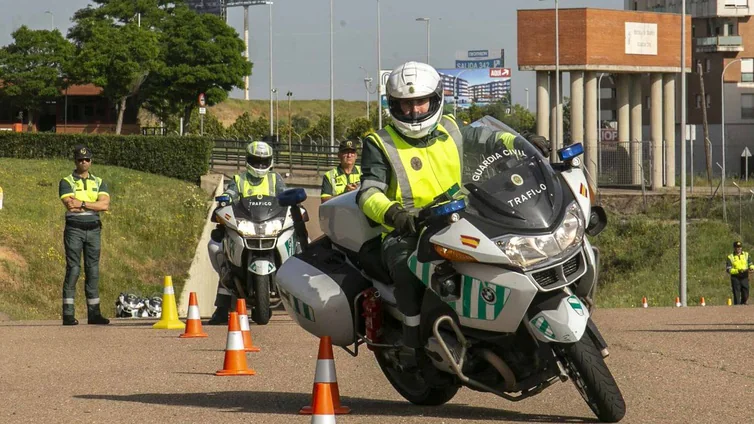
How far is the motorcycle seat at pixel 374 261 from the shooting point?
27.9ft

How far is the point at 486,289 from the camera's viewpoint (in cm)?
743

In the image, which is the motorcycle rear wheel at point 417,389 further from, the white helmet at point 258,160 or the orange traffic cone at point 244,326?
the white helmet at point 258,160

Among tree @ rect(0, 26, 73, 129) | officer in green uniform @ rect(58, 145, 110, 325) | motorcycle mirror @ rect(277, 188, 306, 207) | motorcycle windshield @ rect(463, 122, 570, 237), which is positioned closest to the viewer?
motorcycle windshield @ rect(463, 122, 570, 237)

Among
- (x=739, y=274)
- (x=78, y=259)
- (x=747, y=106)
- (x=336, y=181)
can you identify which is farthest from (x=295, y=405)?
(x=747, y=106)

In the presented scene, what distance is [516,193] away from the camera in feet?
24.9

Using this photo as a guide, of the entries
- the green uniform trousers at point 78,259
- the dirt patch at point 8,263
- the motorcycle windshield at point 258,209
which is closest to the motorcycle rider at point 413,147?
the motorcycle windshield at point 258,209

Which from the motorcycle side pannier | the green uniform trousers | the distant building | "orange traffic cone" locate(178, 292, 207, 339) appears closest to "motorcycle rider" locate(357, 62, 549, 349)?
the motorcycle side pannier

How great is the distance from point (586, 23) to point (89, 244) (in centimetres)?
4649

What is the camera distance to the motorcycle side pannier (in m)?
8.65

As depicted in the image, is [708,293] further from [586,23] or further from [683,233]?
[586,23]

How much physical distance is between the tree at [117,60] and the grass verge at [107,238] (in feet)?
117

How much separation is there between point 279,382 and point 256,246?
554 cm

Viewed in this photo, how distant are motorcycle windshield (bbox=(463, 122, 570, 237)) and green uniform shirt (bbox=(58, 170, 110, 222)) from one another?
10.0 metres

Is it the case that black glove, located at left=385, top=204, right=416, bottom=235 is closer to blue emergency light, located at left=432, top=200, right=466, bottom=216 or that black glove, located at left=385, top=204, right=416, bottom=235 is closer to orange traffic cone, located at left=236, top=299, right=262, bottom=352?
blue emergency light, located at left=432, top=200, right=466, bottom=216
